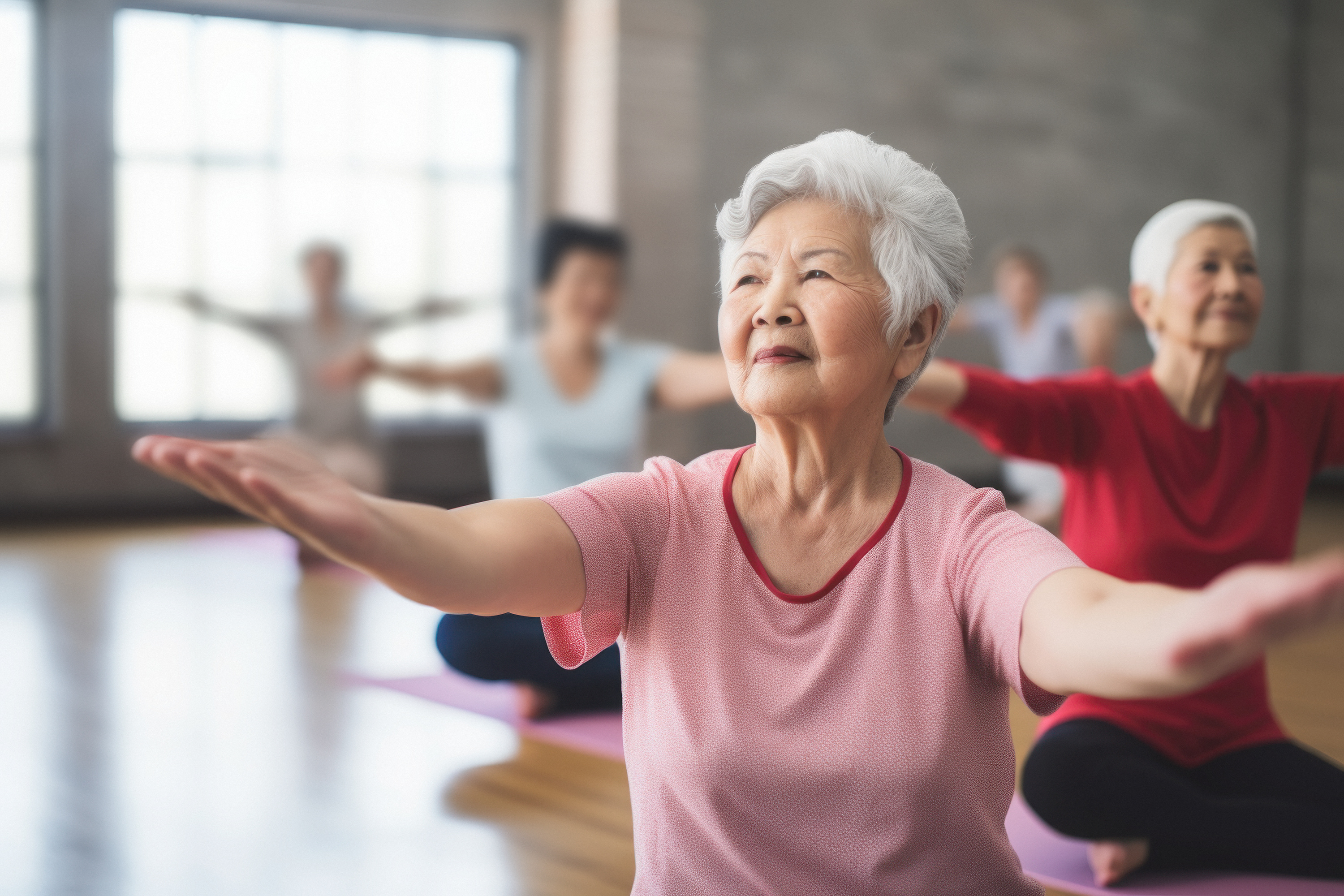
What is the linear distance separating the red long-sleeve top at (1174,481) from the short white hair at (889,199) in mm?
1072

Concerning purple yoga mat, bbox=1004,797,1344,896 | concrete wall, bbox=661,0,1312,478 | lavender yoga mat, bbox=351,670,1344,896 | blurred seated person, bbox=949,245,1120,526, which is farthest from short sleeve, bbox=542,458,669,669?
concrete wall, bbox=661,0,1312,478

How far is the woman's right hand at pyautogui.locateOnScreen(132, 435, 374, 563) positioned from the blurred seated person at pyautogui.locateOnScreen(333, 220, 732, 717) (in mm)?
2518

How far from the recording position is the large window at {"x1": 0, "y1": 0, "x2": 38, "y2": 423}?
24.9 feet

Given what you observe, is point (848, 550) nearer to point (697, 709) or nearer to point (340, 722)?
point (697, 709)

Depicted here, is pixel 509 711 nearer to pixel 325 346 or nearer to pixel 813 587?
pixel 813 587

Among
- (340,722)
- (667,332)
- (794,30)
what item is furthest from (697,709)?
(794,30)

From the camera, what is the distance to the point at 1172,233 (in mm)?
2463

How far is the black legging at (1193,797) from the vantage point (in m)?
2.34

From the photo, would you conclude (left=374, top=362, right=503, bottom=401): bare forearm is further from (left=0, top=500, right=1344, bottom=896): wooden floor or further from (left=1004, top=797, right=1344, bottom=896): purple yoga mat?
(left=1004, top=797, right=1344, bottom=896): purple yoga mat

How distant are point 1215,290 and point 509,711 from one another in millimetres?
2013

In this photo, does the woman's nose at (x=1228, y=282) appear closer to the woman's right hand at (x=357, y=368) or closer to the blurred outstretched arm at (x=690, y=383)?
the blurred outstretched arm at (x=690, y=383)

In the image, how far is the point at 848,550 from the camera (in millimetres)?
1344

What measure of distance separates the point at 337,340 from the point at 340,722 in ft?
11.4

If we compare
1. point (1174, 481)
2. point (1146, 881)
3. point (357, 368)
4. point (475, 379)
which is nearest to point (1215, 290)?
point (1174, 481)
